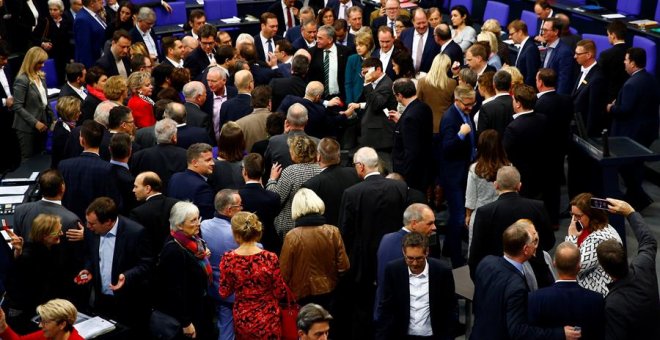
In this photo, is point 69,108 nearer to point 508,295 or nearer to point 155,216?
point 155,216

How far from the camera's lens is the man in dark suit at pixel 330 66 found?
10531 millimetres

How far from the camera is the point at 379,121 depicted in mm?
8977

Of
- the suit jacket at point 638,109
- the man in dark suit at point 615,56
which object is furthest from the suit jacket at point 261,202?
the man in dark suit at point 615,56

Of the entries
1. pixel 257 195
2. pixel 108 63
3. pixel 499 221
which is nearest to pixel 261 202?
pixel 257 195

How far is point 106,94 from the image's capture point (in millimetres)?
8695

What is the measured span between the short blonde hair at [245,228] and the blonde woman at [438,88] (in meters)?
3.38

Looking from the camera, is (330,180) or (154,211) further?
(330,180)

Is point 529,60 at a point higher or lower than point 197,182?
higher

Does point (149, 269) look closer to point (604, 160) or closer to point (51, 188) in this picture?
point (51, 188)

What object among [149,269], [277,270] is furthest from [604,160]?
[149,269]

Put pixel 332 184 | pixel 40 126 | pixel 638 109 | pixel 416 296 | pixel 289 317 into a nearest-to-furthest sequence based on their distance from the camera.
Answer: pixel 416 296 → pixel 289 317 → pixel 332 184 → pixel 638 109 → pixel 40 126

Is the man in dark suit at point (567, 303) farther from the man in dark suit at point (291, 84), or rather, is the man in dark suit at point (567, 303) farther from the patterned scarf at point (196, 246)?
the man in dark suit at point (291, 84)

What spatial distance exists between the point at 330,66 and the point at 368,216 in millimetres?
3977

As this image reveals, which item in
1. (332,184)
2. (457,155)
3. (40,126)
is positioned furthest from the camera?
(40,126)
